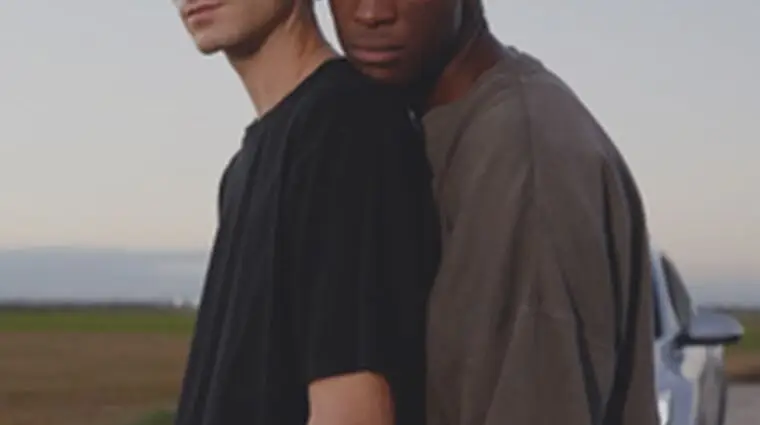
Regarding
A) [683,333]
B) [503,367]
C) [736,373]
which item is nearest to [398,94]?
[503,367]

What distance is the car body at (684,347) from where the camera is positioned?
772 centimetres

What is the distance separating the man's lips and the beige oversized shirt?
0.37 ft

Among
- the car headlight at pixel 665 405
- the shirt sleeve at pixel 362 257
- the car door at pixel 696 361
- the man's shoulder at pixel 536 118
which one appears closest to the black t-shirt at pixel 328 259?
the shirt sleeve at pixel 362 257

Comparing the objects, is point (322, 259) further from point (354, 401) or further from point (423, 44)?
point (423, 44)

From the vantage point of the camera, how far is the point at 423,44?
2605 millimetres

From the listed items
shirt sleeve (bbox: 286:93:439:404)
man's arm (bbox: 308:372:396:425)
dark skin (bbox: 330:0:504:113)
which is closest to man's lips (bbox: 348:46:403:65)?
dark skin (bbox: 330:0:504:113)

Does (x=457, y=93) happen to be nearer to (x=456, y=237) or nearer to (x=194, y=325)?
(x=456, y=237)

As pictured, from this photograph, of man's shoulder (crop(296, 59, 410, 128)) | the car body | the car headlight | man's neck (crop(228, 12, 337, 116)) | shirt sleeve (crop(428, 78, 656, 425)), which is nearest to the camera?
shirt sleeve (crop(428, 78, 656, 425))

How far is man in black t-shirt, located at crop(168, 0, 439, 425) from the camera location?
251cm

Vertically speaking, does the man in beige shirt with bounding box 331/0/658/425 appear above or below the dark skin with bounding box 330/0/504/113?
below

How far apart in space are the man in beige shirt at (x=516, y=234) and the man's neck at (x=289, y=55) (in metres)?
0.05

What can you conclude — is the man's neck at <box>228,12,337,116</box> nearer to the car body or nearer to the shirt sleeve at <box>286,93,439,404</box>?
the shirt sleeve at <box>286,93,439,404</box>

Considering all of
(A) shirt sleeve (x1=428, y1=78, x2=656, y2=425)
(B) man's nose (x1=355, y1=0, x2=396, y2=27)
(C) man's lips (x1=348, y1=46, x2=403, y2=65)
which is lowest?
(A) shirt sleeve (x1=428, y1=78, x2=656, y2=425)

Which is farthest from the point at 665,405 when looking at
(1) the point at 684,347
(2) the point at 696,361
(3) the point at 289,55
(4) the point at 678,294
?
(3) the point at 289,55
